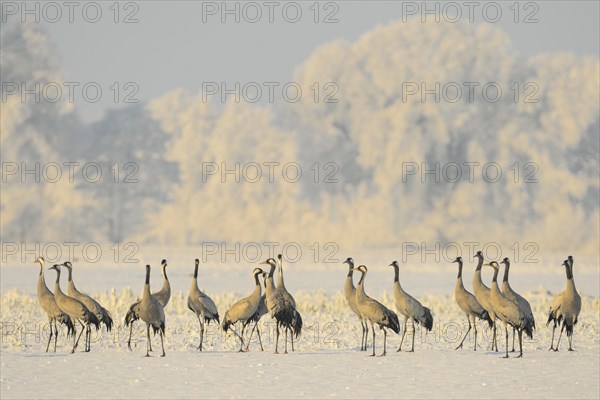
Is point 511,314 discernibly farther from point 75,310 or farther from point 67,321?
point 67,321

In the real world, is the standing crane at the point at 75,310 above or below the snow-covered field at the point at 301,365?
above

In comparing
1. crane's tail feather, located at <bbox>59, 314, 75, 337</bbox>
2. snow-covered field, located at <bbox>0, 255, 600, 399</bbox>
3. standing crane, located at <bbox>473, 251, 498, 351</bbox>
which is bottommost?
snow-covered field, located at <bbox>0, 255, 600, 399</bbox>

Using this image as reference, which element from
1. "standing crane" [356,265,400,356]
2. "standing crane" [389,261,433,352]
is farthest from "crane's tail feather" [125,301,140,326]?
"standing crane" [389,261,433,352]

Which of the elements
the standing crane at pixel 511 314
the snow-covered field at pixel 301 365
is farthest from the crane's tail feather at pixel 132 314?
the standing crane at pixel 511 314

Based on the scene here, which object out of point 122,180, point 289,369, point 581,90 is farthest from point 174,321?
point 122,180

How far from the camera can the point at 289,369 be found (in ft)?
48.0

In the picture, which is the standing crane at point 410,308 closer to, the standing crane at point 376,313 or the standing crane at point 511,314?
the standing crane at point 376,313

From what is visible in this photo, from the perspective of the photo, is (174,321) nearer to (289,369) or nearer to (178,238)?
(289,369)

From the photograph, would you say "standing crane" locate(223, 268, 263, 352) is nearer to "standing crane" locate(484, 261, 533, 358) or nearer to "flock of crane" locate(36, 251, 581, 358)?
"flock of crane" locate(36, 251, 581, 358)

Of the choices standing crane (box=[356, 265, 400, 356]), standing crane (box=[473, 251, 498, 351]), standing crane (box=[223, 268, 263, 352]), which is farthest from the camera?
standing crane (box=[473, 251, 498, 351])

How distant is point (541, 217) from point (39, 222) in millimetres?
22066

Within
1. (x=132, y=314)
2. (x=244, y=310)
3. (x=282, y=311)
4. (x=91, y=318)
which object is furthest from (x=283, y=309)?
(x=91, y=318)

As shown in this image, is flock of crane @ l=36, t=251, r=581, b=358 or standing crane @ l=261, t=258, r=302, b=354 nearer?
flock of crane @ l=36, t=251, r=581, b=358

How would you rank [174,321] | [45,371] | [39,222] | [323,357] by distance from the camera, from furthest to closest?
[39,222], [174,321], [323,357], [45,371]
